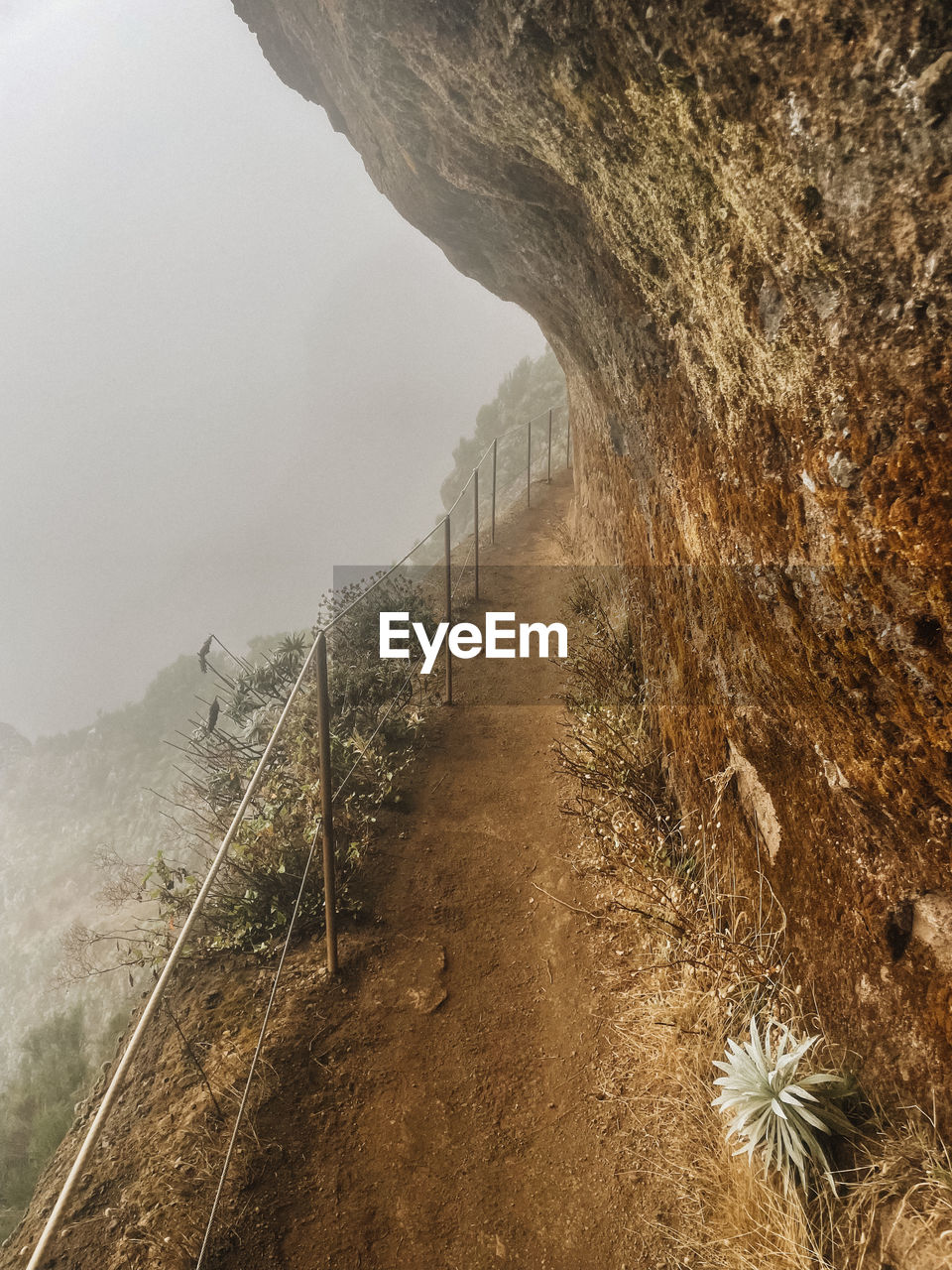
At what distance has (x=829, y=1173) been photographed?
7.03 ft

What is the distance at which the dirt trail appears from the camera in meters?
2.81

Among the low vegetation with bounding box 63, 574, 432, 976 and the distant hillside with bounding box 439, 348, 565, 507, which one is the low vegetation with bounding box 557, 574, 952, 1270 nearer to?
the low vegetation with bounding box 63, 574, 432, 976

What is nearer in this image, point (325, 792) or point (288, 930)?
point (325, 792)

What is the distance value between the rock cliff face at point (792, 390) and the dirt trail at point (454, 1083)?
53.9 inches

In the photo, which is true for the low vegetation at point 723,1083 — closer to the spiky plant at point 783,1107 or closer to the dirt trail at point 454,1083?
the spiky plant at point 783,1107

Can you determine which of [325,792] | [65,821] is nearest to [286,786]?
[325,792]

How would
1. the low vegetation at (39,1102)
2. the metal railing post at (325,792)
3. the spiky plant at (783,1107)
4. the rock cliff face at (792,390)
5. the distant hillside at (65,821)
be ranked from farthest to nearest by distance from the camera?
the distant hillside at (65,821), the low vegetation at (39,1102), the metal railing post at (325,792), the spiky plant at (783,1107), the rock cliff face at (792,390)

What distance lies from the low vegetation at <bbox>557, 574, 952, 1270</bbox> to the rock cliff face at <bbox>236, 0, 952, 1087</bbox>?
8.1 inches

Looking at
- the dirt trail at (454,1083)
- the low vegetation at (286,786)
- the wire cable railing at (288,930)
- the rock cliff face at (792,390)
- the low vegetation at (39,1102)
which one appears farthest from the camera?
the low vegetation at (39,1102)

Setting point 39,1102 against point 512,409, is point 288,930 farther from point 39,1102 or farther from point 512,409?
point 512,409

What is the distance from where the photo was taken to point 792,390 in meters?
2.42

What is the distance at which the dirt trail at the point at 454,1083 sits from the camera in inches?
111

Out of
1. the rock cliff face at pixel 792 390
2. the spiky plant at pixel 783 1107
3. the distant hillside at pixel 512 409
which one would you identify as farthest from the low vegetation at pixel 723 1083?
the distant hillside at pixel 512 409

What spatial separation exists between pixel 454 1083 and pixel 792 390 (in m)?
3.78
